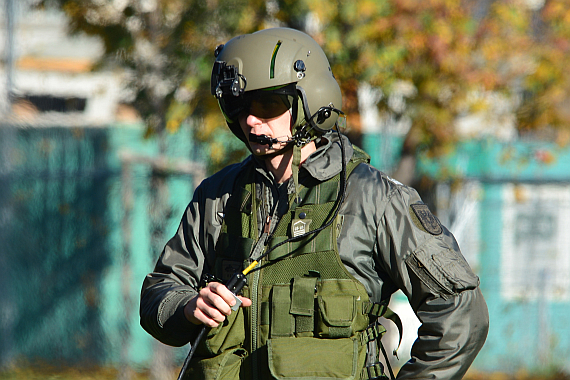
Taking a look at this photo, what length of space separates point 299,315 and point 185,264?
545 millimetres

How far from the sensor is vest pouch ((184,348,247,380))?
7.54 ft

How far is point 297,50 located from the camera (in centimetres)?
251

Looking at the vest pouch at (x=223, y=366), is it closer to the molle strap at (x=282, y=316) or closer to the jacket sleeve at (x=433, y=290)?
the molle strap at (x=282, y=316)

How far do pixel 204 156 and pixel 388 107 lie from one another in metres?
1.78

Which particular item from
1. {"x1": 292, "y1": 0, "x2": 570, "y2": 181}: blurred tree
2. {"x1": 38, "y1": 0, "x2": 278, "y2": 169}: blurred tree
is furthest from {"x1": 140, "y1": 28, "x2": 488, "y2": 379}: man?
{"x1": 38, "y1": 0, "x2": 278, "y2": 169}: blurred tree

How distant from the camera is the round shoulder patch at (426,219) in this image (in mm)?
2254

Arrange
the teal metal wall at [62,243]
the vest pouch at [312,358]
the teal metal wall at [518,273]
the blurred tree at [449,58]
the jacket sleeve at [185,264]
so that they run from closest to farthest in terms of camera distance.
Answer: the vest pouch at [312,358], the jacket sleeve at [185,264], the blurred tree at [449,58], the teal metal wall at [518,273], the teal metal wall at [62,243]

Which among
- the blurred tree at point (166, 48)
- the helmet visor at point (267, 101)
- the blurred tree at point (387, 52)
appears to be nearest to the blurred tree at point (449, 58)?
the blurred tree at point (387, 52)

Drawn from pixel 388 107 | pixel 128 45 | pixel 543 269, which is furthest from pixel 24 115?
pixel 543 269

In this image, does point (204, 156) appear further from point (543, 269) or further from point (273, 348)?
point (273, 348)

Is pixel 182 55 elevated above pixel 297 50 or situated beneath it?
elevated above

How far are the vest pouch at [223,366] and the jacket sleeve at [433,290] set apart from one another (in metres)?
0.59

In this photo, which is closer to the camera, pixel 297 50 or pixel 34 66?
pixel 297 50

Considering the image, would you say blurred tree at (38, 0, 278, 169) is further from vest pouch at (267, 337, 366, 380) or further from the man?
vest pouch at (267, 337, 366, 380)
